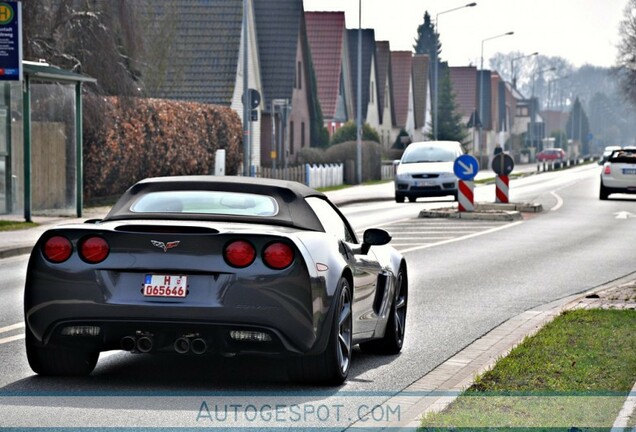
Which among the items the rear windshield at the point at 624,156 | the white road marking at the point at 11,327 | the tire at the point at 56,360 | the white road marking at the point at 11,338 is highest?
the rear windshield at the point at 624,156

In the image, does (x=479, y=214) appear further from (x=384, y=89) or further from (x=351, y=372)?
(x=384, y=89)

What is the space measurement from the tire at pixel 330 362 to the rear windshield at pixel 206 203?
2.51 ft

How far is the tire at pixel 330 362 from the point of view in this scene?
30.3 feet

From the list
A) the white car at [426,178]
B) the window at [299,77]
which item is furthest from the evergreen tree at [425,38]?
the white car at [426,178]

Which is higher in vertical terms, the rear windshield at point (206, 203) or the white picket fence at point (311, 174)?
the rear windshield at point (206, 203)

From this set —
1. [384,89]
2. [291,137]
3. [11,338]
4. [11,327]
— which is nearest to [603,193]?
[291,137]

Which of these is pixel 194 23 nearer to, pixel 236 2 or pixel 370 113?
pixel 236 2

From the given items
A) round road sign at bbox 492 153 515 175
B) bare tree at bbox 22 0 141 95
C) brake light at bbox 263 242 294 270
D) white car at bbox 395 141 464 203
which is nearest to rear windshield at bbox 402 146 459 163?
white car at bbox 395 141 464 203

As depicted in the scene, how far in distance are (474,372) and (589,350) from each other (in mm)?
1409

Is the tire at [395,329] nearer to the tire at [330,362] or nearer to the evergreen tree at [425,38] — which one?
the tire at [330,362]

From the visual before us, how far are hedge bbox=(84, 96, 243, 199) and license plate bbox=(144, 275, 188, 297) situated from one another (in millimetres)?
26175

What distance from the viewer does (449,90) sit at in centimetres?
11150

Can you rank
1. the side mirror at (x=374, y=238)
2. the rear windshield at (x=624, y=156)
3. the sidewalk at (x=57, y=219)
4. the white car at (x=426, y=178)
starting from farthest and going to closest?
the rear windshield at (x=624, y=156)
the white car at (x=426, y=178)
the sidewalk at (x=57, y=219)
the side mirror at (x=374, y=238)

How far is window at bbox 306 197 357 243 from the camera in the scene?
1007 cm
